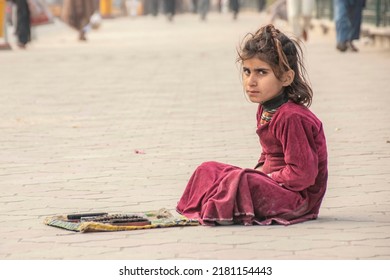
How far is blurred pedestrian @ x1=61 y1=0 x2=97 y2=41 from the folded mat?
878 inches

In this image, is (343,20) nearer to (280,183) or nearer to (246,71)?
(246,71)

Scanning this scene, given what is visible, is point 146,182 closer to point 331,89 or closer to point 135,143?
point 135,143

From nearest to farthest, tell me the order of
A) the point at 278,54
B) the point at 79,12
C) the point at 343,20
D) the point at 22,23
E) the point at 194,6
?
the point at 278,54 < the point at 343,20 < the point at 22,23 < the point at 79,12 < the point at 194,6

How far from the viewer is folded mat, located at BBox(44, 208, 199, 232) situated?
19.4ft

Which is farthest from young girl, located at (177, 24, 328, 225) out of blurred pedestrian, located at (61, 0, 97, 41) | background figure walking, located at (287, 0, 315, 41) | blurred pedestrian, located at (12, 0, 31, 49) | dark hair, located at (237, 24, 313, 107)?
blurred pedestrian, located at (61, 0, 97, 41)

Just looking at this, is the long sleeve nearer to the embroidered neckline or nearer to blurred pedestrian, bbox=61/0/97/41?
the embroidered neckline

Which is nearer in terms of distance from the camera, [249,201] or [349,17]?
[249,201]

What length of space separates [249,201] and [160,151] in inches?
123

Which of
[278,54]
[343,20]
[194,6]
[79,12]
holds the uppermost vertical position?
[278,54]

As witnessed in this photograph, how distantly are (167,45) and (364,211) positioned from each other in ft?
66.6

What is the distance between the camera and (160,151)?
29.7 feet

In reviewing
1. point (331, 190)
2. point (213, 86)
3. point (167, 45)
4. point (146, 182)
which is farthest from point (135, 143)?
point (167, 45)

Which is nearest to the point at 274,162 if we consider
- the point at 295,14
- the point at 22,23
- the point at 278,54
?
the point at 278,54

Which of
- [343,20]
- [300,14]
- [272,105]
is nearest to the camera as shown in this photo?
[272,105]
